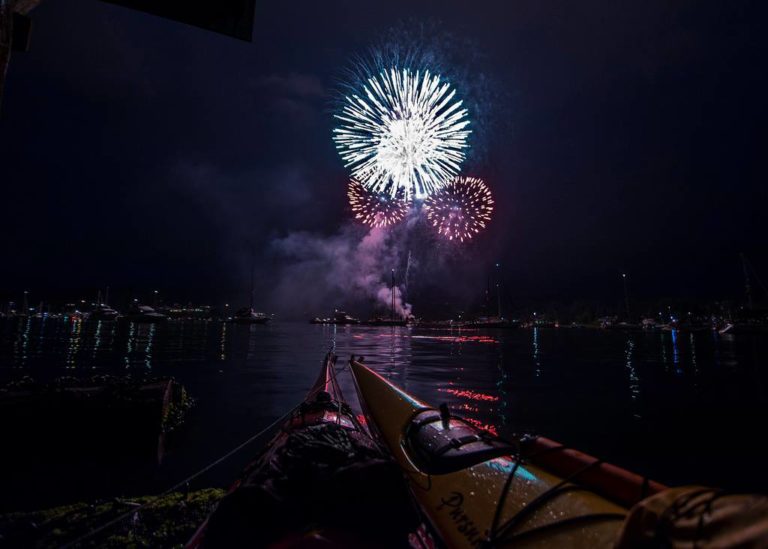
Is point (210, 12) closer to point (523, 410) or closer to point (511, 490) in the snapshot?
point (511, 490)

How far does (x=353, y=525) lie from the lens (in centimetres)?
269

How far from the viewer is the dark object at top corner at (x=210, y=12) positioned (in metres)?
5.62

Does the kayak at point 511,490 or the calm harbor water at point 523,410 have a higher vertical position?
the kayak at point 511,490

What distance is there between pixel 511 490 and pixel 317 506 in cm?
226

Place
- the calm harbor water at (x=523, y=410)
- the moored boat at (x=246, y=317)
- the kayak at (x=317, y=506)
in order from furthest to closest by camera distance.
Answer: the moored boat at (x=246, y=317)
the calm harbor water at (x=523, y=410)
the kayak at (x=317, y=506)

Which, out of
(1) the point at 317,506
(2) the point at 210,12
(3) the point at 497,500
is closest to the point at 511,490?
(3) the point at 497,500

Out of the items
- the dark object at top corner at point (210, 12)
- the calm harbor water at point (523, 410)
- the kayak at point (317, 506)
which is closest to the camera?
the kayak at point (317, 506)

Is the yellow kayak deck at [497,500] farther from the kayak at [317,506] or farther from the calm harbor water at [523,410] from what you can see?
the calm harbor water at [523,410]

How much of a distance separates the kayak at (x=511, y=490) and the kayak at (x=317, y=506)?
3.49 feet

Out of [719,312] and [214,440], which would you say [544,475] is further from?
[719,312]

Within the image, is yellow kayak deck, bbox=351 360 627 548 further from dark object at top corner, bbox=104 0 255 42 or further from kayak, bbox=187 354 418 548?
dark object at top corner, bbox=104 0 255 42

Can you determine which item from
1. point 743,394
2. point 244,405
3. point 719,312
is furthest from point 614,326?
point 244,405

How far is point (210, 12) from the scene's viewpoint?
5.76 m

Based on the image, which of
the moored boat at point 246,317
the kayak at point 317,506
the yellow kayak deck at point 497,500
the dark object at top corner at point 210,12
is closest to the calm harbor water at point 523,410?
the yellow kayak deck at point 497,500
